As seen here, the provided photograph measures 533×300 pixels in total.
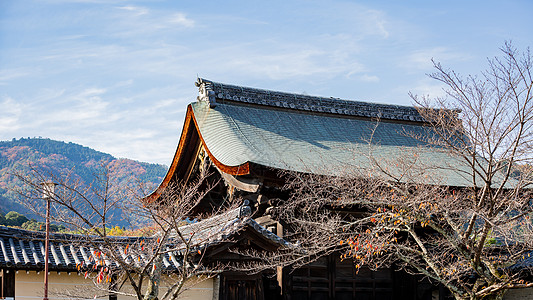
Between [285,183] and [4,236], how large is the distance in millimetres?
5464

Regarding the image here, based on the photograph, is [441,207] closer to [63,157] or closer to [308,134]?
[308,134]

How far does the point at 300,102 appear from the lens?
1691cm

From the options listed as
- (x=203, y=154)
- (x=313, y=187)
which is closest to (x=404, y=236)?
(x=313, y=187)

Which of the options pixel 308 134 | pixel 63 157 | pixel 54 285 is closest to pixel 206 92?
pixel 308 134

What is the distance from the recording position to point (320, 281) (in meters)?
13.0

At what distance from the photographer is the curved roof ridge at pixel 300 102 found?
15797 mm

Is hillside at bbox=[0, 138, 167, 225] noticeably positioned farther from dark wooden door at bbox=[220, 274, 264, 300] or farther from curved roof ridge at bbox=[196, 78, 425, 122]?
dark wooden door at bbox=[220, 274, 264, 300]

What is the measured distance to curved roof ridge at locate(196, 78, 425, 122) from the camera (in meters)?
15.8

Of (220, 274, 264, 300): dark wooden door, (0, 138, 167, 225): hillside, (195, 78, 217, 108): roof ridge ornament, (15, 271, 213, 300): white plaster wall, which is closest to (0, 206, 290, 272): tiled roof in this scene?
(15, 271, 213, 300): white plaster wall

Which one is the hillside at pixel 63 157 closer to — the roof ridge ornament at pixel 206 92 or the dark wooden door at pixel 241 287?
the roof ridge ornament at pixel 206 92

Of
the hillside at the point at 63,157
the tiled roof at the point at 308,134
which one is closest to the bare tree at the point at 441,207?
the tiled roof at the point at 308,134

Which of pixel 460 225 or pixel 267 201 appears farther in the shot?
pixel 267 201

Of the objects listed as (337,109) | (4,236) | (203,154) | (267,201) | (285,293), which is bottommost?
(285,293)

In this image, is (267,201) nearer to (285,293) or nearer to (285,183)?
(285,183)
